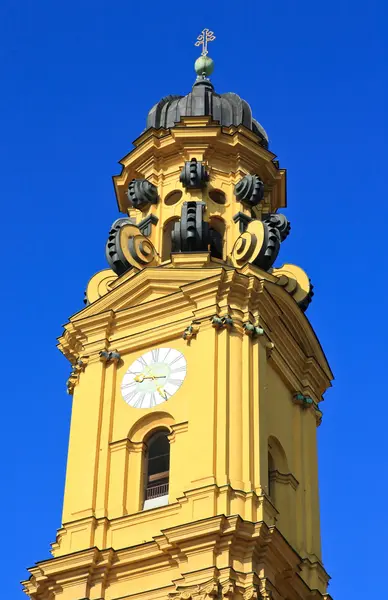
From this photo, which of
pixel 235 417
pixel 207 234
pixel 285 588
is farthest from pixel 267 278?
pixel 285 588

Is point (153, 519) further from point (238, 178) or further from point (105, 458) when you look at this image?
point (238, 178)

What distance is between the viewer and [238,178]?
4166cm

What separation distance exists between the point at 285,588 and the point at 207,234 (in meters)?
8.81

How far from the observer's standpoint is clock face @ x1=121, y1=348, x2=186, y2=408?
37000mm

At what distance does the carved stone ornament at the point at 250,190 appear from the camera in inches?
1614

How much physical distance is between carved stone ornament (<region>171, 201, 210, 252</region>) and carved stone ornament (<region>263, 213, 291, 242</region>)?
182cm

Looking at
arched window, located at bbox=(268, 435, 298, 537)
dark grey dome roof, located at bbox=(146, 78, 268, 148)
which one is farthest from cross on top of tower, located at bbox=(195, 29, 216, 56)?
arched window, located at bbox=(268, 435, 298, 537)

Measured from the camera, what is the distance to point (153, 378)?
37.3 metres

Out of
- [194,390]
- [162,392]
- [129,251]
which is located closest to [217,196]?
[129,251]

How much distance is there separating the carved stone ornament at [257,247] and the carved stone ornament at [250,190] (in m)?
1.45

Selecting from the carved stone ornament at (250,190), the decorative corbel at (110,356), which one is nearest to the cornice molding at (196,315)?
the decorative corbel at (110,356)

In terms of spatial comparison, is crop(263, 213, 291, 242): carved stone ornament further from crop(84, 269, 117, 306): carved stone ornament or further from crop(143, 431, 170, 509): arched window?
crop(143, 431, 170, 509): arched window

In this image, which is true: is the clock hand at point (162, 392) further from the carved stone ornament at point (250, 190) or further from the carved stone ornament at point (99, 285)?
the carved stone ornament at point (250, 190)

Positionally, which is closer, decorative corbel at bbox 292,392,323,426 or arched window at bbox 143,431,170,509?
arched window at bbox 143,431,170,509
